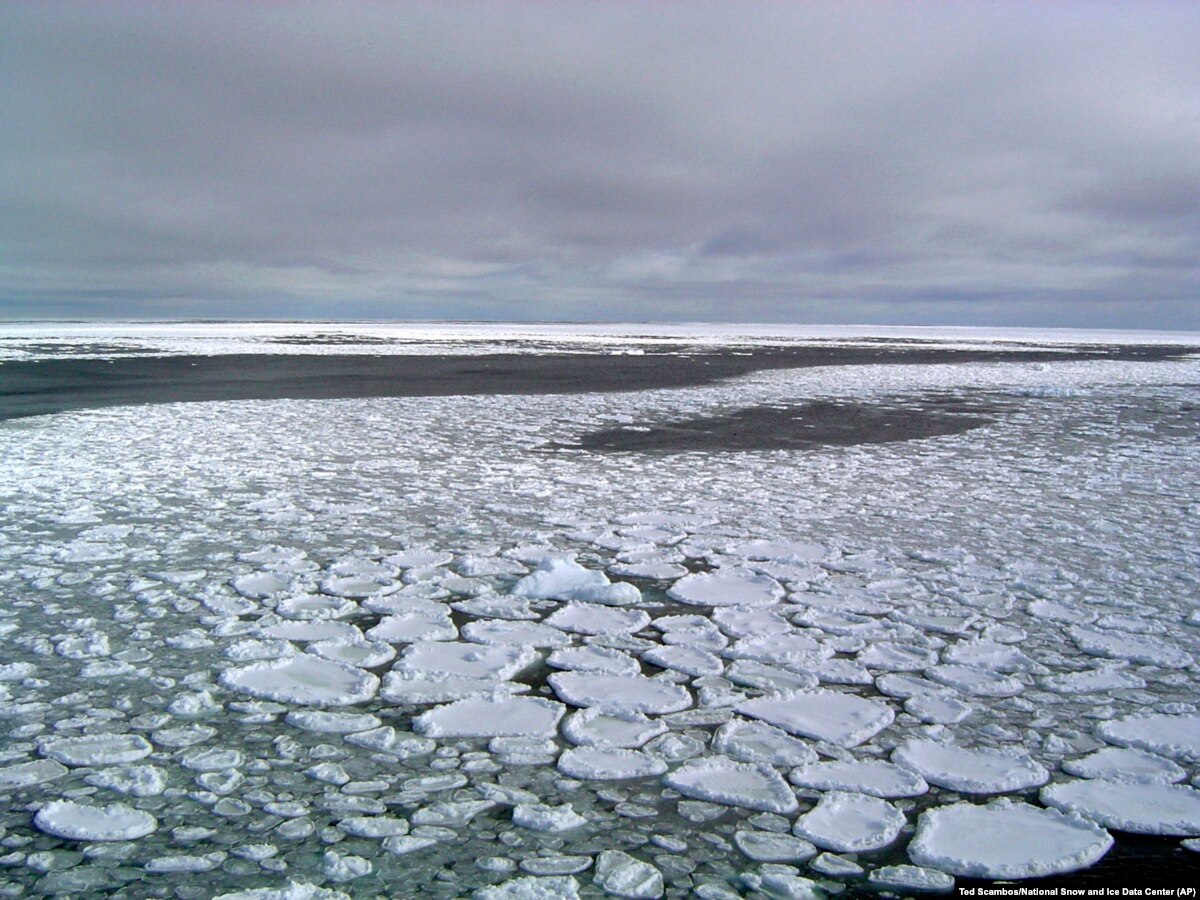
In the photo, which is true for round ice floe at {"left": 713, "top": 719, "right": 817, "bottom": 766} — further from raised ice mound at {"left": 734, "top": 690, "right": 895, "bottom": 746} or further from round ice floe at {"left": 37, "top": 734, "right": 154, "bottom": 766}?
round ice floe at {"left": 37, "top": 734, "right": 154, "bottom": 766}

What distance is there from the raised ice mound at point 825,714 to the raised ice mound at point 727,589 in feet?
3.77

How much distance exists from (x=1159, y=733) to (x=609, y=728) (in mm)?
2020

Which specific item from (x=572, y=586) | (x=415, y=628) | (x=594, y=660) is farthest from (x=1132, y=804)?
(x=415, y=628)

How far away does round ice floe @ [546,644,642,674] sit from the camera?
12.3ft

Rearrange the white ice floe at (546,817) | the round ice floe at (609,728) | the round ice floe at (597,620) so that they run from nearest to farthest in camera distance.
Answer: the white ice floe at (546,817) → the round ice floe at (609,728) → the round ice floe at (597,620)

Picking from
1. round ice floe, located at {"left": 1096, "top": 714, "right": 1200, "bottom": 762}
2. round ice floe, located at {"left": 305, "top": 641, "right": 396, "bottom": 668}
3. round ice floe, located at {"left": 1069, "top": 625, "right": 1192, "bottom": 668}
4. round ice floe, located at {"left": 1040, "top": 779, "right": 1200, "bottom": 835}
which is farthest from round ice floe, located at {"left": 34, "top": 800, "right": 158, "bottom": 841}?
round ice floe, located at {"left": 1069, "top": 625, "right": 1192, "bottom": 668}

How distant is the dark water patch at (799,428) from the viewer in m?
10.2

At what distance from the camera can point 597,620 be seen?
4.37 metres

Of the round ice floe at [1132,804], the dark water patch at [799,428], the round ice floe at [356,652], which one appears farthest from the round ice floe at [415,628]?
the dark water patch at [799,428]

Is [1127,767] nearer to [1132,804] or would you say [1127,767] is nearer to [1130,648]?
[1132,804]

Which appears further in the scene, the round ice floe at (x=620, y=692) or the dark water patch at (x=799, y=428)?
the dark water patch at (x=799, y=428)

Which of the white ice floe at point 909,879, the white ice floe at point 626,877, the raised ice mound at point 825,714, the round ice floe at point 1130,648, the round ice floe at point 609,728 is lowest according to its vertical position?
the white ice floe at point 909,879

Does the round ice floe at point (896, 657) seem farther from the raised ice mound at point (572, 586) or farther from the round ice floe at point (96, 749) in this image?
the round ice floe at point (96, 749)

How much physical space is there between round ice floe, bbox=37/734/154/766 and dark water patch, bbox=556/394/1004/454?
6962 mm
